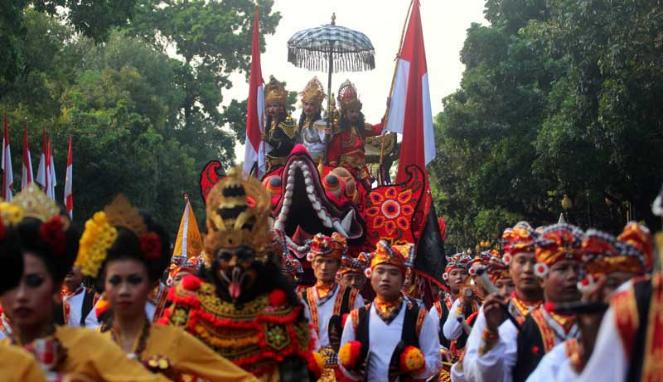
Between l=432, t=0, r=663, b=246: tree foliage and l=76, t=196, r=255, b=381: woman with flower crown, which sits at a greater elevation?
l=432, t=0, r=663, b=246: tree foliage

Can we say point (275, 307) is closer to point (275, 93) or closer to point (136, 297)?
point (136, 297)

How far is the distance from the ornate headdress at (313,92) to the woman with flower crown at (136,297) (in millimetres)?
11956

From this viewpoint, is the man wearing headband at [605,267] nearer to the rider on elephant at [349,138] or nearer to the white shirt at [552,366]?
the white shirt at [552,366]

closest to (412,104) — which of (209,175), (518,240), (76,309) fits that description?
(209,175)

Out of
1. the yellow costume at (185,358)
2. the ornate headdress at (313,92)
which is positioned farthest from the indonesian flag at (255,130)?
the yellow costume at (185,358)

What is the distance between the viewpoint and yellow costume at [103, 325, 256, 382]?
6.66 m

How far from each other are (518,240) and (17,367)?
14.7ft

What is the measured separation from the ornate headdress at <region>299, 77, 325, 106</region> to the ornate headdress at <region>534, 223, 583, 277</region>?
11693 millimetres

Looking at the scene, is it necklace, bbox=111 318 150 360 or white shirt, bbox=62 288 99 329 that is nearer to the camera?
necklace, bbox=111 318 150 360

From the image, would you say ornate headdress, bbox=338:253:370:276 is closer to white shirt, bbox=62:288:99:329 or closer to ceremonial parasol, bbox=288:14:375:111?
white shirt, bbox=62:288:99:329

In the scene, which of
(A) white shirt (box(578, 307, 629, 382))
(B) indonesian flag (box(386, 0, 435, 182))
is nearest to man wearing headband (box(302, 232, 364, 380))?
(B) indonesian flag (box(386, 0, 435, 182))

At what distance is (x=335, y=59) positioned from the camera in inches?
825

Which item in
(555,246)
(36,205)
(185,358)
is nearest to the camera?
(36,205)

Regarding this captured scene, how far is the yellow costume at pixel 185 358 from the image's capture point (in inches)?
262
